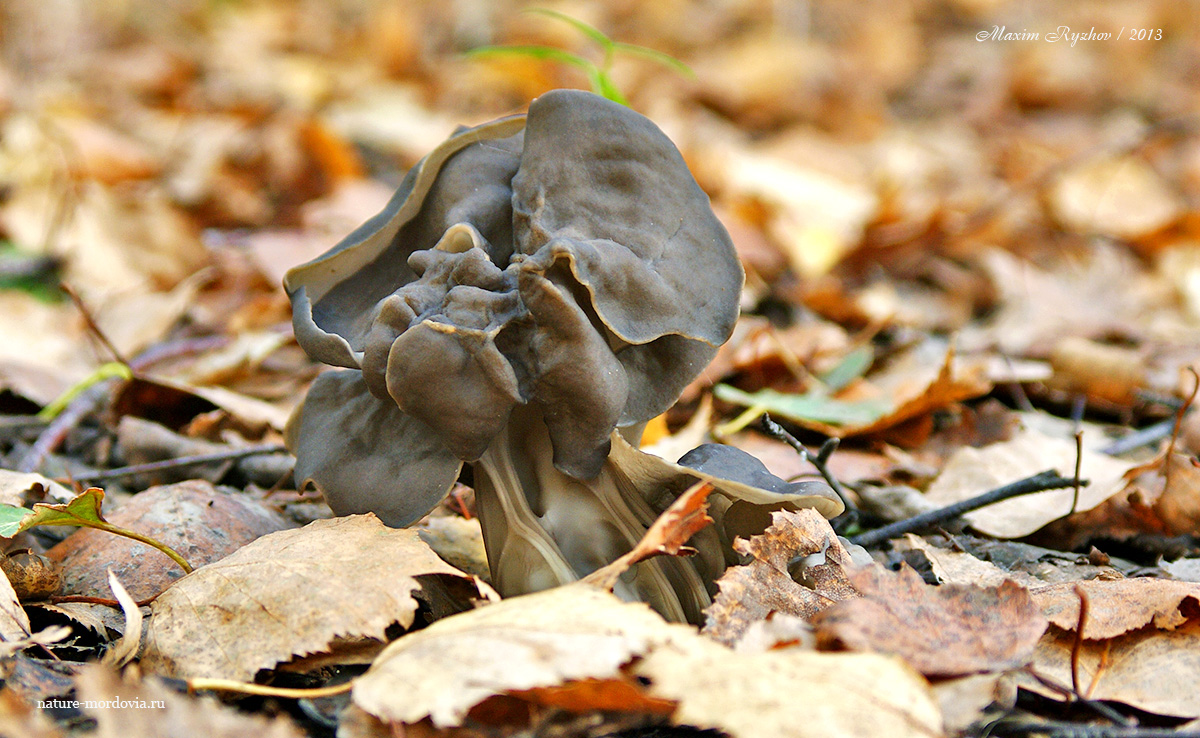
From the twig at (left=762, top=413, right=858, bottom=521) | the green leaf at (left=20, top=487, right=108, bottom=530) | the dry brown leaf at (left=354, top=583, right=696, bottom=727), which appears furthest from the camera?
the twig at (left=762, top=413, right=858, bottom=521)

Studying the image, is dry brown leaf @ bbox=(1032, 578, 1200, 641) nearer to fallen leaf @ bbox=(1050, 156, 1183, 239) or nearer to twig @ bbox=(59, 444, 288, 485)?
twig @ bbox=(59, 444, 288, 485)

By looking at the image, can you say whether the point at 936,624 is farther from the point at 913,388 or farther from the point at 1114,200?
the point at 1114,200

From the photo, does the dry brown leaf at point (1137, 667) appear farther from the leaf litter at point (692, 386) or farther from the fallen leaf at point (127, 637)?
the fallen leaf at point (127, 637)

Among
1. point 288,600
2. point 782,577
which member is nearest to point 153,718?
point 288,600

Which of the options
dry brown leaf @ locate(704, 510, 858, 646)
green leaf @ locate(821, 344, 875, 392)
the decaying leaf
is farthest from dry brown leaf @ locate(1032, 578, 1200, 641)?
green leaf @ locate(821, 344, 875, 392)

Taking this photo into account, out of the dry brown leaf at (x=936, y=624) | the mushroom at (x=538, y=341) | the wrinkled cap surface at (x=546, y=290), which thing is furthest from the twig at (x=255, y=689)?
the dry brown leaf at (x=936, y=624)
